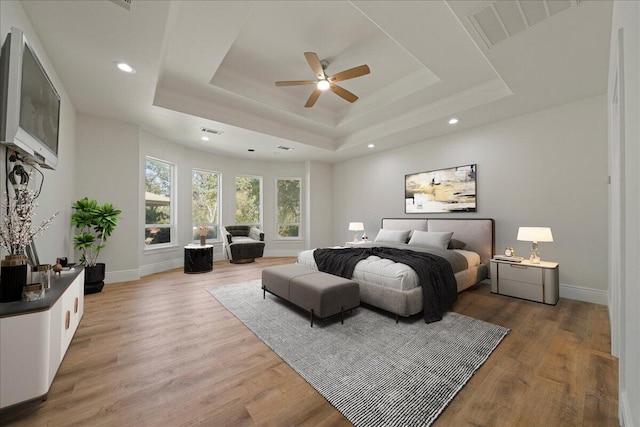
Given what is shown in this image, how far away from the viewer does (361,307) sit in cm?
324

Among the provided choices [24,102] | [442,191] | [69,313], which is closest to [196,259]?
[69,313]

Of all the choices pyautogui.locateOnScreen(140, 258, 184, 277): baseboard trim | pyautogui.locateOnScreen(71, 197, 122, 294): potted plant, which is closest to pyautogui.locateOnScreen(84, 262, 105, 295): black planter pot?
pyautogui.locateOnScreen(71, 197, 122, 294): potted plant

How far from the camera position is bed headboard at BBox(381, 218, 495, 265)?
4156mm

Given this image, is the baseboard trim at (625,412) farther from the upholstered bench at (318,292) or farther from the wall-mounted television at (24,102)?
the wall-mounted television at (24,102)

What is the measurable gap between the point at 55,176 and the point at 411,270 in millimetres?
4484

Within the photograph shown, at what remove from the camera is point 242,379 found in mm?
1828

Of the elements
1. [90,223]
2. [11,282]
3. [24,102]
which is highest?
[24,102]

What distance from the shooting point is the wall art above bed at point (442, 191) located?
452 cm

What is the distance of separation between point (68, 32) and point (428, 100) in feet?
14.7

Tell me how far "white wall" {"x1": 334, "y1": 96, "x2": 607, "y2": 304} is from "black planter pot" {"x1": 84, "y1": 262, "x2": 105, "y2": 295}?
6.04 meters

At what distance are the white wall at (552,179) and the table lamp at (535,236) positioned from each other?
0.37 meters

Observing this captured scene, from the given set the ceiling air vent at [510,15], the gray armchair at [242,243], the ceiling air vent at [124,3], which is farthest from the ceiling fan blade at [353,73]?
the gray armchair at [242,243]

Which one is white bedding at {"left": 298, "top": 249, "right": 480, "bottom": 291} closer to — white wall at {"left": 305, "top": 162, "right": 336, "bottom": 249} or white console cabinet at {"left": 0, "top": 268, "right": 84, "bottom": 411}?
white console cabinet at {"left": 0, "top": 268, "right": 84, "bottom": 411}

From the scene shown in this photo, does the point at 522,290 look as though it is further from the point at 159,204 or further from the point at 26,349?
the point at 159,204
